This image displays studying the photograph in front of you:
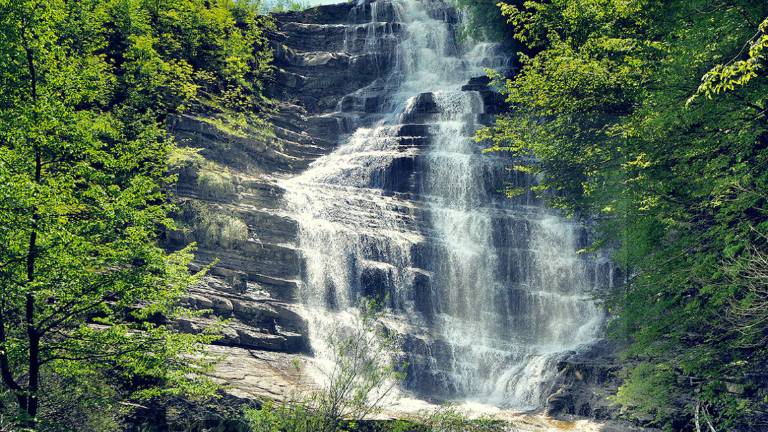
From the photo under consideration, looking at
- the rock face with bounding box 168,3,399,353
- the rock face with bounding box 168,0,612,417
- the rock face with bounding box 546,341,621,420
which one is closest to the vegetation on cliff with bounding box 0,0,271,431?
the rock face with bounding box 168,3,399,353

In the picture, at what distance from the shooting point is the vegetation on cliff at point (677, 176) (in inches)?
453

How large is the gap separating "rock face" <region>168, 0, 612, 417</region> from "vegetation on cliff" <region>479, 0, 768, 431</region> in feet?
20.1

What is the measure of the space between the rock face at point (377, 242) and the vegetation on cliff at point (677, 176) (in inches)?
241

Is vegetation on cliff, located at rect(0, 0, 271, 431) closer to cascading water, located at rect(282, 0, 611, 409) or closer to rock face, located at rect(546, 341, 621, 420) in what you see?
rock face, located at rect(546, 341, 621, 420)

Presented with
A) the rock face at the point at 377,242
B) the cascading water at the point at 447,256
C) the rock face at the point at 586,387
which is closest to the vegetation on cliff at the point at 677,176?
the rock face at the point at 586,387

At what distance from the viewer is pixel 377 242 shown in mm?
27062

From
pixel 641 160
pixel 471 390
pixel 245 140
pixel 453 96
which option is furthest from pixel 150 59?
pixel 641 160

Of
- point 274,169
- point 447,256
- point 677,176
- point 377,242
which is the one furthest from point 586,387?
point 274,169

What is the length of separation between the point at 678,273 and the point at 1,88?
1323 centimetres

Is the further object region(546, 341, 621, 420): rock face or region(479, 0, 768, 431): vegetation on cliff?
region(546, 341, 621, 420): rock face

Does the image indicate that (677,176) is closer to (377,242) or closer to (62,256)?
(62,256)

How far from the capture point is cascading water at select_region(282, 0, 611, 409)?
23.9 meters

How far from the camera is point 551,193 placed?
30.0 m

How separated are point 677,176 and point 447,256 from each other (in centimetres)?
1464
